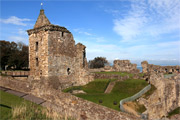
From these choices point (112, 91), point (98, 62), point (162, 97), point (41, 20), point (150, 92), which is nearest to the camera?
point (150, 92)

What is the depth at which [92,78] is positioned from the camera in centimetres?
2859

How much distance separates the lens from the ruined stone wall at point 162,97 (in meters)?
21.6

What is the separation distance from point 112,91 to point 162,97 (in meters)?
8.53

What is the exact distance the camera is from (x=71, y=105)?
14383 millimetres

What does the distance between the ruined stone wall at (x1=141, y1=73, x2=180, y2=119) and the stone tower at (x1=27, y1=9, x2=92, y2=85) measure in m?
10.7

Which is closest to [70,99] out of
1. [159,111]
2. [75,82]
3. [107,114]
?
[107,114]

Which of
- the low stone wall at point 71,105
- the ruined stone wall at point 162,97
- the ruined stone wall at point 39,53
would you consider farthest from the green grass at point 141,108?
the ruined stone wall at point 39,53

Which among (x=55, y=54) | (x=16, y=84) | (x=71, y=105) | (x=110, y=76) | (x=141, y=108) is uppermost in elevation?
(x=55, y=54)

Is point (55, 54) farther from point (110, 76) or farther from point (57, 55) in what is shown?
point (110, 76)

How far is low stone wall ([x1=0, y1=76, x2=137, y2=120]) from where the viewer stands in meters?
13.0

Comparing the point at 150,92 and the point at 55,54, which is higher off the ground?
the point at 55,54

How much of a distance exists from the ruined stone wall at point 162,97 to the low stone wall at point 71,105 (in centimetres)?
845

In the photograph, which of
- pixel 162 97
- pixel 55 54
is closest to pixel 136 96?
pixel 162 97

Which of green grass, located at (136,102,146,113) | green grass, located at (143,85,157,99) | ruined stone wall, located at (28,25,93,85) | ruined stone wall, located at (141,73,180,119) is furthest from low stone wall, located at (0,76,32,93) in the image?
green grass, located at (143,85,157,99)
